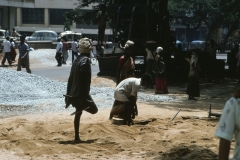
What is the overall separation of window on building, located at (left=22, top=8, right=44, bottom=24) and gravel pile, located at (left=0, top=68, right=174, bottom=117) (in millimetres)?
55848

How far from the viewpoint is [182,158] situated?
796 cm

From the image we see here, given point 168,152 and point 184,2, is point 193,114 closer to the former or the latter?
point 168,152

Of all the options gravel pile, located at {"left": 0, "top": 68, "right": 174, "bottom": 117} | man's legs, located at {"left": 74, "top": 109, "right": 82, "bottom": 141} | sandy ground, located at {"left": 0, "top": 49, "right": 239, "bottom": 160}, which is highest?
man's legs, located at {"left": 74, "top": 109, "right": 82, "bottom": 141}

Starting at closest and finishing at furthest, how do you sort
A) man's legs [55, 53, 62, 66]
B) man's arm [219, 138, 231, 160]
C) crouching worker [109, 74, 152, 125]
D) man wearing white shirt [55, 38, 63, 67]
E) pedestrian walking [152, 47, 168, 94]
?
man's arm [219, 138, 231, 160] → crouching worker [109, 74, 152, 125] → pedestrian walking [152, 47, 168, 94] → man wearing white shirt [55, 38, 63, 67] → man's legs [55, 53, 62, 66]

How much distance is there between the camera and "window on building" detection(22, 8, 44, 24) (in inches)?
2869

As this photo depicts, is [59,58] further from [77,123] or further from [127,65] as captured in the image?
[77,123]

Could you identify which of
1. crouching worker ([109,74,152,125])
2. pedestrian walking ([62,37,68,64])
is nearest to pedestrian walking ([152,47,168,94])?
crouching worker ([109,74,152,125])

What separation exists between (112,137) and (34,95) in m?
7.24

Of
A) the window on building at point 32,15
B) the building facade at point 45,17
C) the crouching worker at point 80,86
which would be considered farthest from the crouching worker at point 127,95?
the window on building at point 32,15

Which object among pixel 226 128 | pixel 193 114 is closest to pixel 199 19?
pixel 193 114

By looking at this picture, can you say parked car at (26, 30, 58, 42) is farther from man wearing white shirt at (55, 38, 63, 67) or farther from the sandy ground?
the sandy ground

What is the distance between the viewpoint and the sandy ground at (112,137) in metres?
8.26

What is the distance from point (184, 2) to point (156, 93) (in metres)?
45.1

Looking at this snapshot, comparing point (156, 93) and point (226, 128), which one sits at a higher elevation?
point (226, 128)
